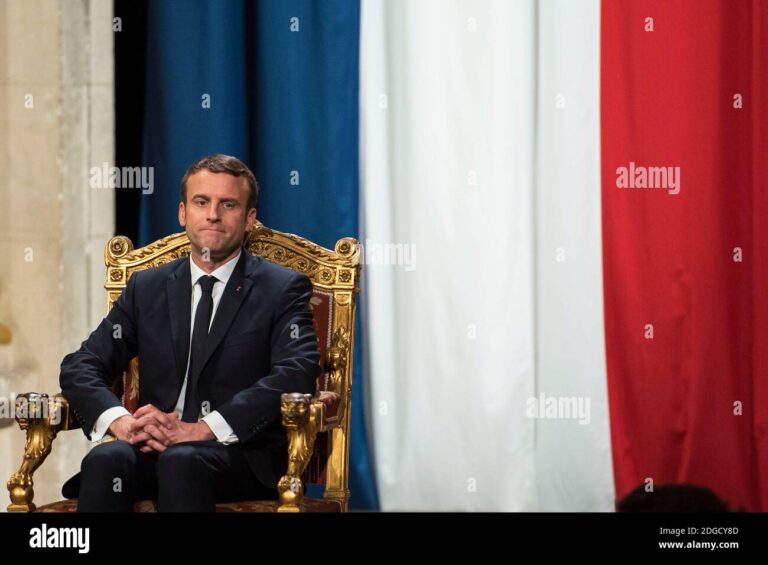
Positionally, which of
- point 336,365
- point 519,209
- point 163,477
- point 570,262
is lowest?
point 163,477

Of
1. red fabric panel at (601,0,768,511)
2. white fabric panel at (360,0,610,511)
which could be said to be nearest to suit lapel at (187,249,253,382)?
white fabric panel at (360,0,610,511)

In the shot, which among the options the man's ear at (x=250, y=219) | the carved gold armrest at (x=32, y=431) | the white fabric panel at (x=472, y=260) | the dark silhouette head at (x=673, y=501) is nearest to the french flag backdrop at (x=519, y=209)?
the white fabric panel at (x=472, y=260)

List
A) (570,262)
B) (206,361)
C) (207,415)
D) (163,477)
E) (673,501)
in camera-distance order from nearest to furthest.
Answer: (673,501)
(163,477)
(207,415)
(206,361)
(570,262)

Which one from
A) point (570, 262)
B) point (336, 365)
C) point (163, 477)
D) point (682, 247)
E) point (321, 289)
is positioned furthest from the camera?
point (570, 262)

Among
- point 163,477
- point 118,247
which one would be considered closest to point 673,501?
point 163,477

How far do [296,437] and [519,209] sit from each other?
6.78 ft

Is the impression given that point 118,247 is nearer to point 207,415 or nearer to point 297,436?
point 207,415

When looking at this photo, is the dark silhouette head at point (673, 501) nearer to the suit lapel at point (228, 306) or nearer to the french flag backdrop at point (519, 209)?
the suit lapel at point (228, 306)

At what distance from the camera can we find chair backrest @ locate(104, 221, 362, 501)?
12.1 ft

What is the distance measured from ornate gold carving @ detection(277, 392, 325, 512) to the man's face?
22.8 inches

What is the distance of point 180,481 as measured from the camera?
3.03m

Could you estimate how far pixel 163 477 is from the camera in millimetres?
3047

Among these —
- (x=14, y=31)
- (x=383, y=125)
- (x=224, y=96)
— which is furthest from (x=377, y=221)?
(x=14, y=31)

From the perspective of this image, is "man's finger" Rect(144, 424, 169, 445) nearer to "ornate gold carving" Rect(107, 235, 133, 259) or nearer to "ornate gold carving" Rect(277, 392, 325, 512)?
"ornate gold carving" Rect(277, 392, 325, 512)
